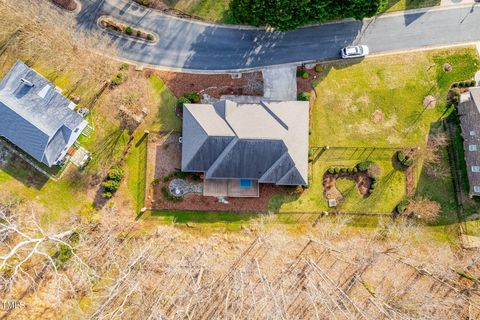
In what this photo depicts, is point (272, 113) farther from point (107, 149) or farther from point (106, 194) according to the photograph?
point (106, 194)

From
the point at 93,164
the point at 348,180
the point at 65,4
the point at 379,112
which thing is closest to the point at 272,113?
the point at 348,180

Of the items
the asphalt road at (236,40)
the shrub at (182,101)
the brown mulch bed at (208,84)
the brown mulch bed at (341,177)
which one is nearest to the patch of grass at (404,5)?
the asphalt road at (236,40)

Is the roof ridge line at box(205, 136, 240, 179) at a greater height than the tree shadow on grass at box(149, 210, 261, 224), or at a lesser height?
greater

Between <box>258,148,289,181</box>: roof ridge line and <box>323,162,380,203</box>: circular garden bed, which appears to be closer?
<box>258,148,289,181</box>: roof ridge line

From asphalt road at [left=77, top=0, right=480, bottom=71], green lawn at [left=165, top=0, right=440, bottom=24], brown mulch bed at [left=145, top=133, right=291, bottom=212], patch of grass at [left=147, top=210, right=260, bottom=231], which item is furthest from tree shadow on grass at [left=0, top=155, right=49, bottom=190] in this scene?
green lawn at [left=165, top=0, right=440, bottom=24]

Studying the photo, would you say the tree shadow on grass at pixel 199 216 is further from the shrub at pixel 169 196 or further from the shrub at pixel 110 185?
the shrub at pixel 110 185

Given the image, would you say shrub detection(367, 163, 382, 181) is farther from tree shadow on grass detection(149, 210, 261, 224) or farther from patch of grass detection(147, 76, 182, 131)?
patch of grass detection(147, 76, 182, 131)
